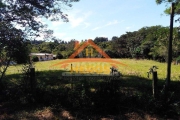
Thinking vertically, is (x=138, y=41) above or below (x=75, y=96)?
above

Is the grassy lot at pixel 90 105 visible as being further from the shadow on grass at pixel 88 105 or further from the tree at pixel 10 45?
the tree at pixel 10 45

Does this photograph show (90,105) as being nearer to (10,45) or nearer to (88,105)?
(88,105)

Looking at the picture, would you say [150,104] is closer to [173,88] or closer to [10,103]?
[173,88]

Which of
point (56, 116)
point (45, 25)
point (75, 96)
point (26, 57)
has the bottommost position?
point (56, 116)

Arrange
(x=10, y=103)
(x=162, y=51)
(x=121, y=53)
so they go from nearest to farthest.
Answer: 1. (x=10, y=103)
2. (x=162, y=51)
3. (x=121, y=53)

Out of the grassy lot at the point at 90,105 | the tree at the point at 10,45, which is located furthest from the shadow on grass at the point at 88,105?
the tree at the point at 10,45

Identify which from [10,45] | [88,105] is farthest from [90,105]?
[10,45]

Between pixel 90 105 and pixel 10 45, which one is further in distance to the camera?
pixel 10 45

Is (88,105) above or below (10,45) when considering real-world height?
below

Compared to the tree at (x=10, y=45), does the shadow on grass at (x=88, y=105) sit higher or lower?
lower

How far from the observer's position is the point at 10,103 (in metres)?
6.32

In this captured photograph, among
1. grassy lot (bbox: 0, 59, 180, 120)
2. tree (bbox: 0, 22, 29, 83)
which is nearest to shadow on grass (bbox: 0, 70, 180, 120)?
grassy lot (bbox: 0, 59, 180, 120)

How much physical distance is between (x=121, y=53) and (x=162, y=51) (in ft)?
75.6

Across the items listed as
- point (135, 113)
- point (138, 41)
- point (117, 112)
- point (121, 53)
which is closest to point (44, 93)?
point (117, 112)
